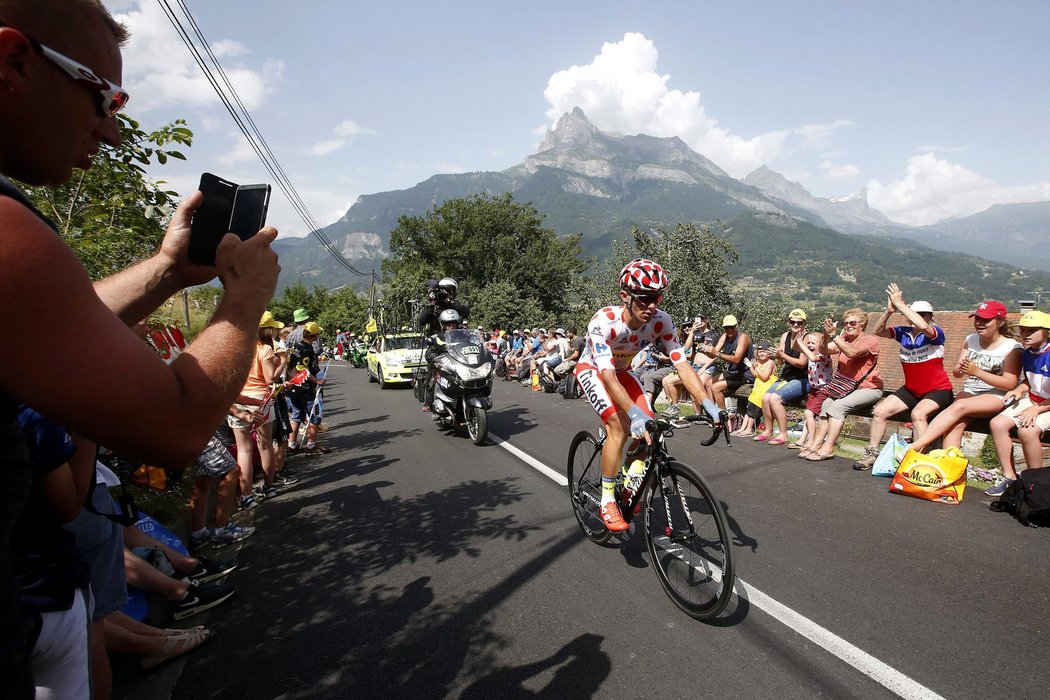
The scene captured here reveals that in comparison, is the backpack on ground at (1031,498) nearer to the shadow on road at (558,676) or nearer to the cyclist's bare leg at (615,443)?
the cyclist's bare leg at (615,443)

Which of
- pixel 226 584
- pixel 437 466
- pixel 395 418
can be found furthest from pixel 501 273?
pixel 226 584

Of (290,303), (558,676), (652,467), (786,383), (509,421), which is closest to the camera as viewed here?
(558,676)

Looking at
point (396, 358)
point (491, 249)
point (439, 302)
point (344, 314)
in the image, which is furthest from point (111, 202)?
point (344, 314)

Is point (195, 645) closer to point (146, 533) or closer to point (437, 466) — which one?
point (146, 533)

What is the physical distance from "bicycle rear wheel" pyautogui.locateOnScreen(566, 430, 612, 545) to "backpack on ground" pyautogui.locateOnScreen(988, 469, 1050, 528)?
3.49 metres

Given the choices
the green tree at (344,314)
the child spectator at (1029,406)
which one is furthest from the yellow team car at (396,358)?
the green tree at (344,314)

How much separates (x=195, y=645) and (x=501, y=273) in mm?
50205

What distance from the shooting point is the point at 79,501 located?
4.75 ft

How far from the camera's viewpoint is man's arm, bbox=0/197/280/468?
844 millimetres

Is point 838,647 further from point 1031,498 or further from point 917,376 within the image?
point 917,376

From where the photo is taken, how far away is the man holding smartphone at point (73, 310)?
0.86 meters

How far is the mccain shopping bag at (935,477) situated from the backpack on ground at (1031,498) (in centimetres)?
37

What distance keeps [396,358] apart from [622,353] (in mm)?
13342

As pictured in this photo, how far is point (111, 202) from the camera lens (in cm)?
430
